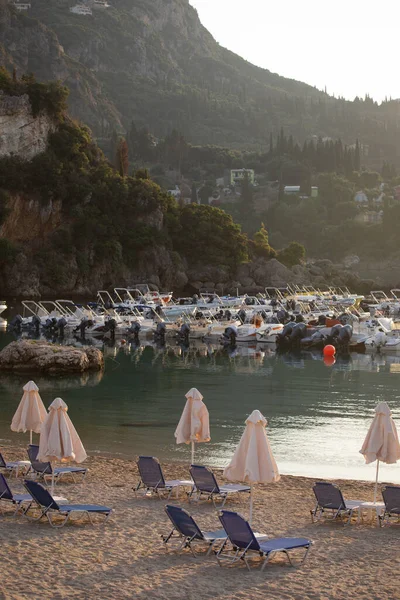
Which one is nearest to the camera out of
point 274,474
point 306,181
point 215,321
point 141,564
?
point 141,564

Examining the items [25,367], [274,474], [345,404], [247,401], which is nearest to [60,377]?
[25,367]

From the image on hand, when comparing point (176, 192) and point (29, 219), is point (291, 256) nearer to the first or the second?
point (29, 219)

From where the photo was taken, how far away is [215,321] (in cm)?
6016

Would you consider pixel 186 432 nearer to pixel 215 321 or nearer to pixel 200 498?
pixel 200 498

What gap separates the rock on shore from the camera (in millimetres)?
38031

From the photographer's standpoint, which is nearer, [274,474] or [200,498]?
[274,474]

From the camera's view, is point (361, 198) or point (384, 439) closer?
point (384, 439)

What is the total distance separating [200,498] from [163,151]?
598 feet

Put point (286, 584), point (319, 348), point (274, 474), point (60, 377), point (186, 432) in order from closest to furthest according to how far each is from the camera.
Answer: point (286, 584) < point (274, 474) < point (186, 432) < point (60, 377) < point (319, 348)

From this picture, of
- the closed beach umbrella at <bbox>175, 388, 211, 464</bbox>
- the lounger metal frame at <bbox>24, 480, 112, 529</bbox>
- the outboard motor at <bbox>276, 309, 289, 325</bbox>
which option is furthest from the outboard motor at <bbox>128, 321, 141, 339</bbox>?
the lounger metal frame at <bbox>24, 480, 112, 529</bbox>

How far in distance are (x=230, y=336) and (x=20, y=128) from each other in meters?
57.3

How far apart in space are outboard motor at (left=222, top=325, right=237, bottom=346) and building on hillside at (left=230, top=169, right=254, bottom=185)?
415 feet

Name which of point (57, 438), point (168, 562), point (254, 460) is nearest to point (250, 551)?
point (168, 562)

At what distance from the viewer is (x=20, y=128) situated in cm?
10300
